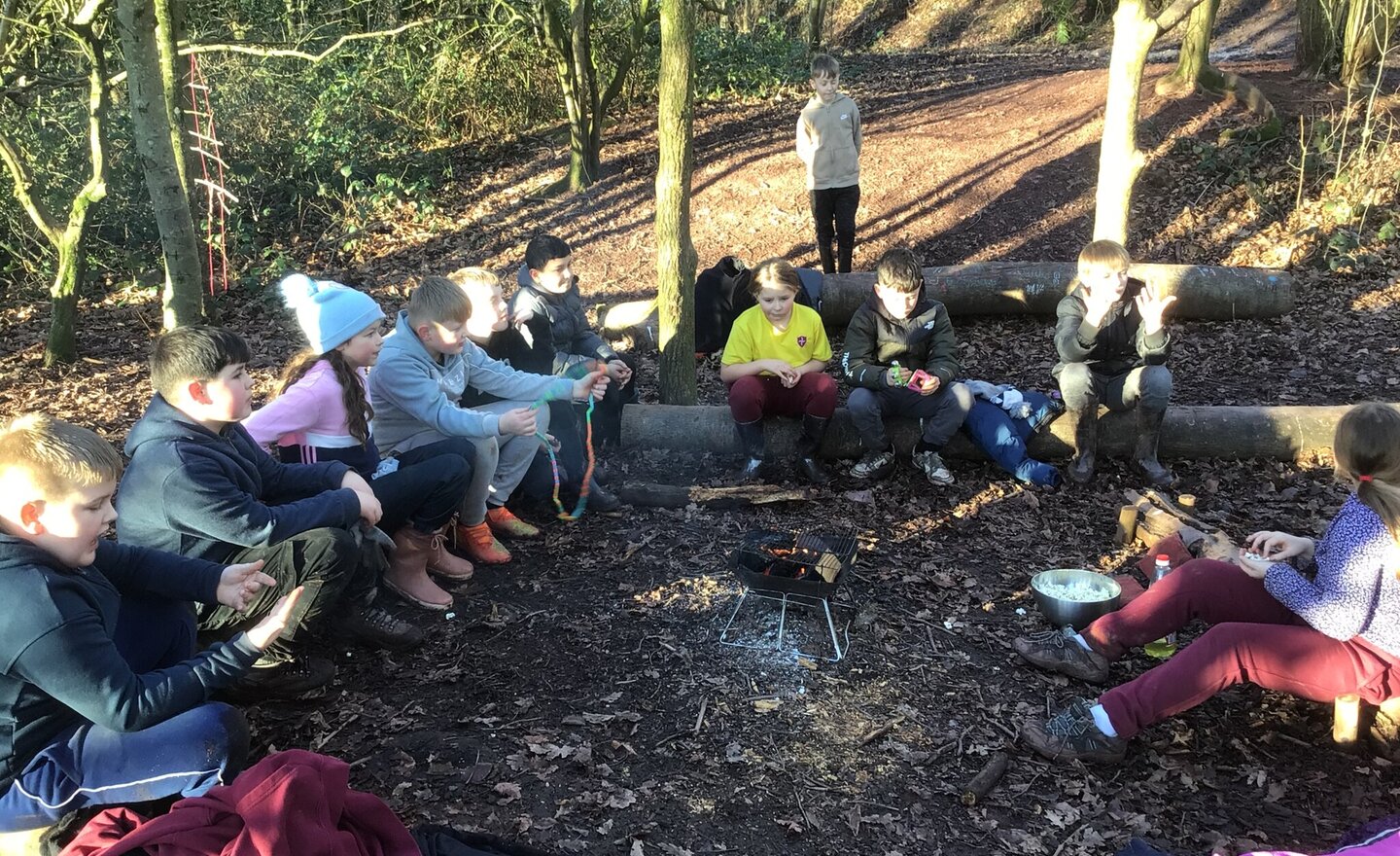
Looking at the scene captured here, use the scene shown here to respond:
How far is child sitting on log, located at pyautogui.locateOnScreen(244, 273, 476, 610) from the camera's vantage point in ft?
12.8

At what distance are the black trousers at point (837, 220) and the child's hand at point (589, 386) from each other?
12.0 feet

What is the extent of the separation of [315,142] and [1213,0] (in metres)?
10.2

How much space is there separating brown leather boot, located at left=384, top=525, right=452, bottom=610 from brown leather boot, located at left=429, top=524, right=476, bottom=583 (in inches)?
6.0

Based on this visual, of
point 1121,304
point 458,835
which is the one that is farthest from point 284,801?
point 1121,304

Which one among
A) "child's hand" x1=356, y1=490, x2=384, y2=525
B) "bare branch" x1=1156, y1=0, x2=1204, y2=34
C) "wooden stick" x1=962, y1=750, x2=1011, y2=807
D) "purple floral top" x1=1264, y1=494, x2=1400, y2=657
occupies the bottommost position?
"wooden stick" x1=962, y1=750, x2=1011, y2=807

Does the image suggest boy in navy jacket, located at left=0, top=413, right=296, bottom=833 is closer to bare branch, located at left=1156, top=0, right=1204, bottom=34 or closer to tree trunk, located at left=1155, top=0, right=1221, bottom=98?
bare branch, located at left=1156, top=0, right=1204, bottom=34

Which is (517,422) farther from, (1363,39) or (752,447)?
(1363,39)

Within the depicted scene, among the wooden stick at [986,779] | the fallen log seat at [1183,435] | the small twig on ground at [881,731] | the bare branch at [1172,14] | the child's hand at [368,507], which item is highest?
the bare branch at [1172,14]

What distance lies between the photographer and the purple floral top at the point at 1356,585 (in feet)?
9.59

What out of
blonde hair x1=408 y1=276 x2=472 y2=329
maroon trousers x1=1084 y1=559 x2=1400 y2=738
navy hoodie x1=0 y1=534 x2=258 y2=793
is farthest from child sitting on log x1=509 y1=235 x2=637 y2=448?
maroon trousers x1=1084 y1=559 x2=1400 y2=738

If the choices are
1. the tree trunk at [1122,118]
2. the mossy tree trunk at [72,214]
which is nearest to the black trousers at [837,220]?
the tree trunk at [1122,118]

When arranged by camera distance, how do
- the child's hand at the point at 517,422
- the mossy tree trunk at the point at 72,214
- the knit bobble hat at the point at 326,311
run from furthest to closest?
the mossy tree trunk at the point at 72,214
the child's hand at the point at 517,422
the knit bobble hat at the point at 326,311

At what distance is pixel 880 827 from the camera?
2.97m

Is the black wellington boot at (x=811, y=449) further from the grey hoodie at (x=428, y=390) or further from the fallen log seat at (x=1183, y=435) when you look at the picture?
the grey hoodie at (x=428, y=390)
